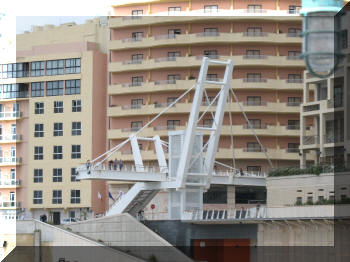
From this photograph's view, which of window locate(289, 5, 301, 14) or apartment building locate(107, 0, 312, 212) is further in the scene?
window locate(289, 5, 301, 14)

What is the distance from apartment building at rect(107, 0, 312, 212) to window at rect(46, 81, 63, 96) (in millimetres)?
5360

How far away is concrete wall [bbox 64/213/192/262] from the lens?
49406 mm

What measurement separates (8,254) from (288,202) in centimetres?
2468

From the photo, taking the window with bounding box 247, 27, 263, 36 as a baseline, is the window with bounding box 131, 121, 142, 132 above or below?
below

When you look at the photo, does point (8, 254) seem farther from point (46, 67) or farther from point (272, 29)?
point (272, 29)

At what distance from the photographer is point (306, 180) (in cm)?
4934

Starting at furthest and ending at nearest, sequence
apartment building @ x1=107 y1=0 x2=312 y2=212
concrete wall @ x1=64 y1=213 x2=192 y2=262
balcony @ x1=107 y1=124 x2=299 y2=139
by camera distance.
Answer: apartment building @ x1=107 y1=0 x2=312 y2=212 < balcony @ x1=107 y1=124 x2=299 y2=139 < concrete wall @ x1=64 y1=213 x2=192 y2=262

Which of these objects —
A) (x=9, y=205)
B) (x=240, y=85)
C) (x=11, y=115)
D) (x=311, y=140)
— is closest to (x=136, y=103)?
(x=240, y=85)

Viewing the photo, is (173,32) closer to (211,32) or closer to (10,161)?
(211,32)

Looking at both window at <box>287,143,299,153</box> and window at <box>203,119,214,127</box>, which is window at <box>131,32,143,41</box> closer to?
window at <box>203,119,214,127</box>

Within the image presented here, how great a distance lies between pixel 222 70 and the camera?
69.9m

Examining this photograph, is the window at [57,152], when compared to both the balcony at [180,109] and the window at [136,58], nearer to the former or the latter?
the balcony at [180,109]

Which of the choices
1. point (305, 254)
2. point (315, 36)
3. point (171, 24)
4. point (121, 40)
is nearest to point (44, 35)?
point (121, 40)

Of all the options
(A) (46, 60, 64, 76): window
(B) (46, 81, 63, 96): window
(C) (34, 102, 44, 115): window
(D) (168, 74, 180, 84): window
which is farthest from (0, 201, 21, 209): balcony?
(D) (168, 74, 180, 84): window
